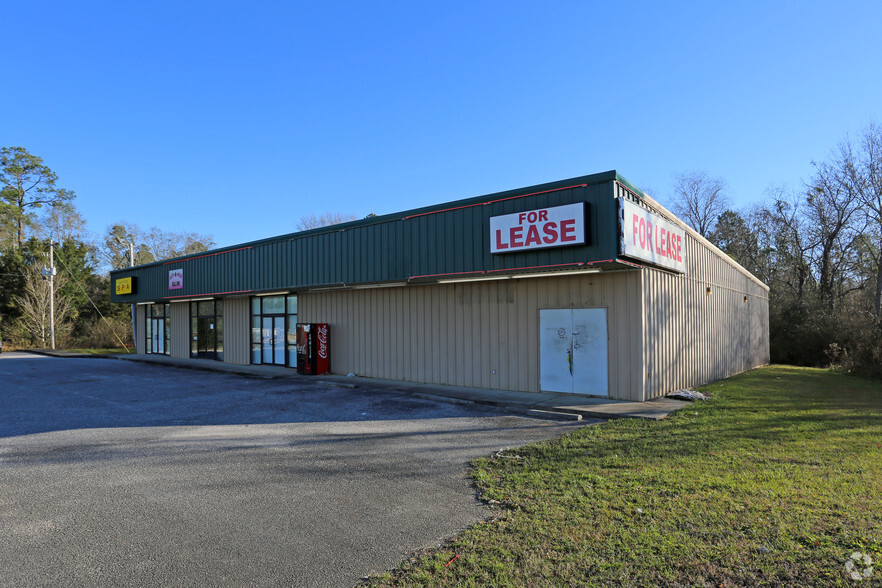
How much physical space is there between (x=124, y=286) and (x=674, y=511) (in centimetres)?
2996

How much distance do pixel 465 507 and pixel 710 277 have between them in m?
13.9

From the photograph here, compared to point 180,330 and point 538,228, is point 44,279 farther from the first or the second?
point 538,228

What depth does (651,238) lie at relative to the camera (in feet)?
35.5

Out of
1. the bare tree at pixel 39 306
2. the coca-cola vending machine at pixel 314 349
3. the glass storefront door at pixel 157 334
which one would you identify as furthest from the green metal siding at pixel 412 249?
the bare tree at pixel 39 306

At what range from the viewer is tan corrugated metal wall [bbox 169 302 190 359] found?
2408cm

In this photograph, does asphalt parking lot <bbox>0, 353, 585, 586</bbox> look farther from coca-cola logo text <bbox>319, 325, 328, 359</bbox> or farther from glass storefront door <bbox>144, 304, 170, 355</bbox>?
glass storefront door <bbox>144, 304, 170, 355</bbox>

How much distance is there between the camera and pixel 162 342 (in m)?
26.6

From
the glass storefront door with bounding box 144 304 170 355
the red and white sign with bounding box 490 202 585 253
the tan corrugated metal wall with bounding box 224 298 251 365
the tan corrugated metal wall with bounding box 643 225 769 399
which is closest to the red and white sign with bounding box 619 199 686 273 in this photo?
the tan corrugated metal wall with bounding box 643 225 769 399

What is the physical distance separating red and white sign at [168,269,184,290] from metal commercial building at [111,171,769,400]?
4.51 m

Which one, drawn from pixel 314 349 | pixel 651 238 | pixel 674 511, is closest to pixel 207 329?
pixel 314 349

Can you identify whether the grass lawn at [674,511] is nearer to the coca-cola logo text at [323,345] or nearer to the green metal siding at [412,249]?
the green metal siding at [412,249]

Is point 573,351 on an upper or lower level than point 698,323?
lower

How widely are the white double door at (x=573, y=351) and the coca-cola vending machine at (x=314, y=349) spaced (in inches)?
303

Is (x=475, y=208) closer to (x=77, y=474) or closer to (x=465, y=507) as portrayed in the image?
(x=465, y=507)
